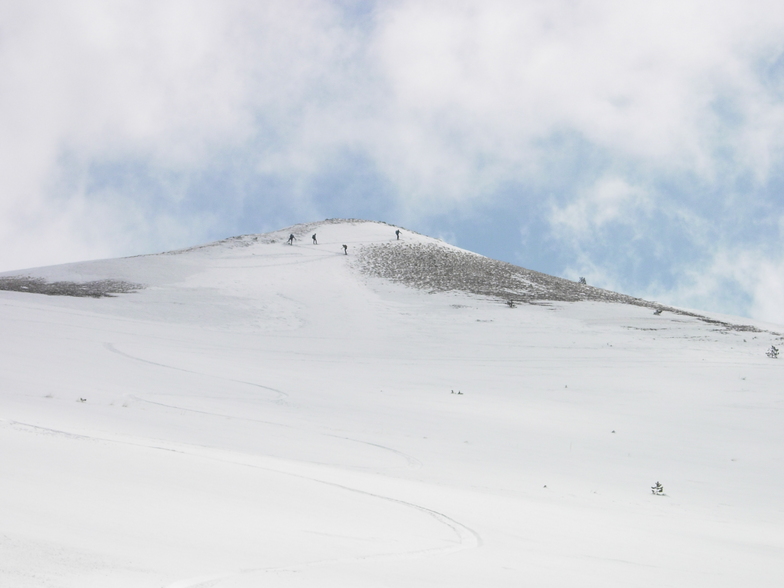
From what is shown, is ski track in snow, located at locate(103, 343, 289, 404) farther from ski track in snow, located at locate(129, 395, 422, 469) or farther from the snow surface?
ski track in snow, located at locate(129, 395, 422, 469)

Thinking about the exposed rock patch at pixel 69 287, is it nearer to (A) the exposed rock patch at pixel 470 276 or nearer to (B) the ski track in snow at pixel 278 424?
(A) the exposed rock patch at pixel 470 276

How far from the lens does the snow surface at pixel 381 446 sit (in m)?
4.54

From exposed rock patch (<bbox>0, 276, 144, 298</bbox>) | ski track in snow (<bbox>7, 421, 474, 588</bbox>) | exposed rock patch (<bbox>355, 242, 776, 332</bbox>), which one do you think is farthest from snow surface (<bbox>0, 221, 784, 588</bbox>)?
exposed rock patch (<bbox>355, 242, 776, 332</bbox>)

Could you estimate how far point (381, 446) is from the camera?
39.4 feet

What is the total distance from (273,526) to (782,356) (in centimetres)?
2201

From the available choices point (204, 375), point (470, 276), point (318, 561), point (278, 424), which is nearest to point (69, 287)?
point (204, 375)

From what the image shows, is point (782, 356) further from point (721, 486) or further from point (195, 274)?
point (195, 274)

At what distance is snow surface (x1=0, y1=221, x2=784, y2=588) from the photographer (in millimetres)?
4543

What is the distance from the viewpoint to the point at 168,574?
367 centimetres

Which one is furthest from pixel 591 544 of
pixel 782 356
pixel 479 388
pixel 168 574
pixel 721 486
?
pixel 782 356

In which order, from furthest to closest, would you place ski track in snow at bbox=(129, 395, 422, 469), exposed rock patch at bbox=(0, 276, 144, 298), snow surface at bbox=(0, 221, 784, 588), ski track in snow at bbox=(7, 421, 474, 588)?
exposed rock patch at bbox=(0, 276, 144, 298) → ski track in snow at bbox=(129, 395, 422, 469) → snow surface at bbox=(0, 221, 784, 588) → ski track in snow at bbox=(7, 421, 474, 588)

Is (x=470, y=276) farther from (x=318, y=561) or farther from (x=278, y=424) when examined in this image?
(x=318, y=561)

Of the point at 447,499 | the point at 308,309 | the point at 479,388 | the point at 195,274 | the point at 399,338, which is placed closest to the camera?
the point at 447,499

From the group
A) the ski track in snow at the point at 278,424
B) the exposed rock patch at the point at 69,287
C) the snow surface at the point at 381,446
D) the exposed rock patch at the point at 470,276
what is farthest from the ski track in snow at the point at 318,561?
the exposed rock patch at the point at 470,276
